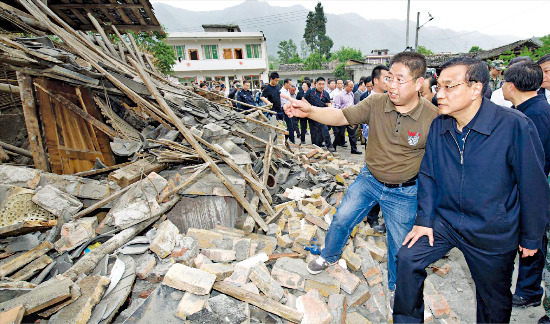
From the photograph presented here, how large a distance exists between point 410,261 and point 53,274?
3331 mm

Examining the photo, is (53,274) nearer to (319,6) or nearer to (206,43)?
(206,43)

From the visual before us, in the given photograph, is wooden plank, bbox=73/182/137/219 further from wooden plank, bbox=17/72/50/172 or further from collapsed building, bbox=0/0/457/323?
wooden plank, bbox=17/72/50/172

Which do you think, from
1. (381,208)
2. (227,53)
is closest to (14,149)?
(381,208)

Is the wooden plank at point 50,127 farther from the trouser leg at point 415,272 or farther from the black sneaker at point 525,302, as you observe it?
the black sneaker at point 525,302

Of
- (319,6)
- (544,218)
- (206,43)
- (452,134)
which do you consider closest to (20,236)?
(452,134)

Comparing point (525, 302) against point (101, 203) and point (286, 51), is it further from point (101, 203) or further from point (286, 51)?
point (286, 51)

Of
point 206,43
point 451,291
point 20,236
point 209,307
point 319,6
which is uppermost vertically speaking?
point 319,6

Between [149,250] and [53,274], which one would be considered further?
[149,250]

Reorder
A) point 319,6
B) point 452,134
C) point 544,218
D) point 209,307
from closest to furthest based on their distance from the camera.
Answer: point 544,218 < point 452,134 < point 209,307 < point 319,6

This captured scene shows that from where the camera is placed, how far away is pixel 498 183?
1628mm

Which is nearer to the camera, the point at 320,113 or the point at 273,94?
the point at 320,113

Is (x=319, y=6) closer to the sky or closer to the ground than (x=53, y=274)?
closer to the sky

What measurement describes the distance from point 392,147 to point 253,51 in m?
31.0

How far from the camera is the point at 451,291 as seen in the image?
281 centimetres
